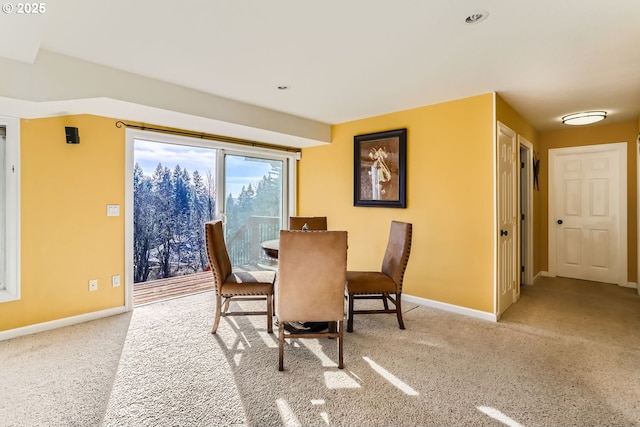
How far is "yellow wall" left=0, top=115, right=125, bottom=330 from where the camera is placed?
9.62ft

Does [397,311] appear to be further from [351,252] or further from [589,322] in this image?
[589,322]

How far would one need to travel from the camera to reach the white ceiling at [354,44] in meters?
1.87

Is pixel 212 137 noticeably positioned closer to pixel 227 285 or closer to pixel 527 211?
pixel 227 285

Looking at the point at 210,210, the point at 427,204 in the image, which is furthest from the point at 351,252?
the point at 210,210

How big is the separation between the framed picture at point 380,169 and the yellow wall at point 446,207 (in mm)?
88

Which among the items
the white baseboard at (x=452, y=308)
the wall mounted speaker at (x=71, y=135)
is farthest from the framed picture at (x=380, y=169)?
the wall mounted speaker at (x=71, y=135)

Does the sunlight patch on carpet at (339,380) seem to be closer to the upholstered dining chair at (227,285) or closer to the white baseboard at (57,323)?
the upholstered dining chair at (227,285)

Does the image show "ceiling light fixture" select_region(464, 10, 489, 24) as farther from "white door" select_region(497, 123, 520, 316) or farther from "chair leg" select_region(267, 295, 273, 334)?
A: "chair leg" select_region(267, 295, 273, 334)

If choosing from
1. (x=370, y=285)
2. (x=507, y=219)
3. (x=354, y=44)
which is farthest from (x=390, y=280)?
(x=354, y=44)

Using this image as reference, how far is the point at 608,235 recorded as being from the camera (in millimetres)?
4770

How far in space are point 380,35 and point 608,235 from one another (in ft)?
16.1

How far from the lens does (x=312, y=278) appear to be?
242 centimetres

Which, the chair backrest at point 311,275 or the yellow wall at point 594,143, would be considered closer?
the chair backrest at point 311,275

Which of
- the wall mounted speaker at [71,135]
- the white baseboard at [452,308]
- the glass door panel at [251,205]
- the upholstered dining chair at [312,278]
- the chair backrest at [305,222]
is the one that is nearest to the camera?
the upholstered dining chair at [312,278]
